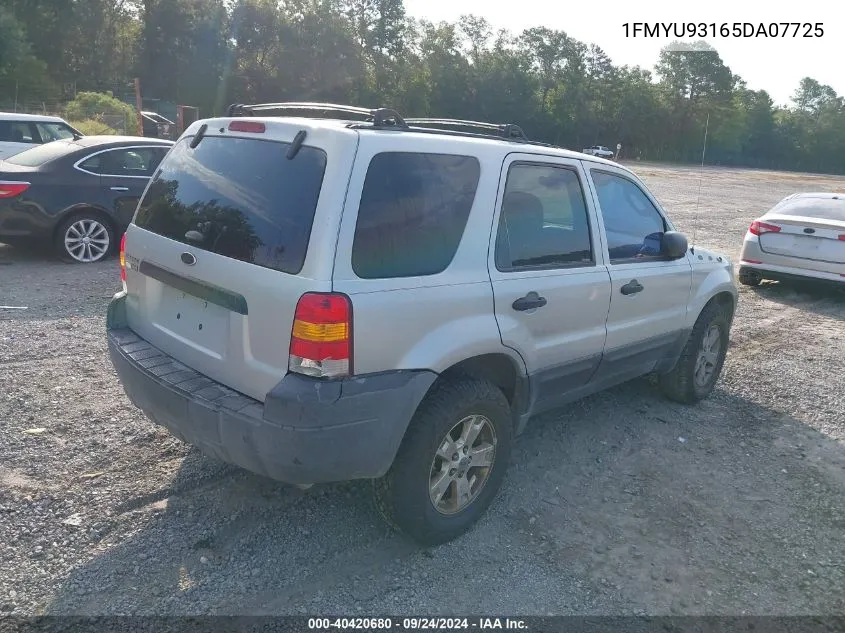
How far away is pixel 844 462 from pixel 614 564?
230 centimetres

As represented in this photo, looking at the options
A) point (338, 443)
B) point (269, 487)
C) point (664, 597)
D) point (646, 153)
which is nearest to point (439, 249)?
point (338, 443)

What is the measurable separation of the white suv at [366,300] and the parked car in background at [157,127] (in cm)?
1998

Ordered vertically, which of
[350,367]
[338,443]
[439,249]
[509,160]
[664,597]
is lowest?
[664,597]

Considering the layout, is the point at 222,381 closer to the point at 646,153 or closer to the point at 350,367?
the point at 350,367

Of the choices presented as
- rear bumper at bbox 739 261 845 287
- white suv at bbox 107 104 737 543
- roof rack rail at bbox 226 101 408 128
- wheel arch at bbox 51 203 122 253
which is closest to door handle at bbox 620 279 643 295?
white suv at bbox 107 104 737 543

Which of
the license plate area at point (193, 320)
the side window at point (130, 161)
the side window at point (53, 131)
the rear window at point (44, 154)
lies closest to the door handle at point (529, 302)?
the license plate area at point (193, 320)

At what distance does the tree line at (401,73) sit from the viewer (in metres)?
57.1

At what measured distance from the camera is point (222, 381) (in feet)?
10.3

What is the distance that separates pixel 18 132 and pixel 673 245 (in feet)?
44.0

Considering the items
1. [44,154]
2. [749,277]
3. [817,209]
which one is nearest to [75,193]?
[44,154]

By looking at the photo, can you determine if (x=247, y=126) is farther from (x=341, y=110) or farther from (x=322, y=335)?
(x=322, y=335)

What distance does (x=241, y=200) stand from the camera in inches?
124

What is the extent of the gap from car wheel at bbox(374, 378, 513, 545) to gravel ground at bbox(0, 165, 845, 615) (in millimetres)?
169

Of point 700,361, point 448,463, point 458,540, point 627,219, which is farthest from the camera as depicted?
point 700,361
